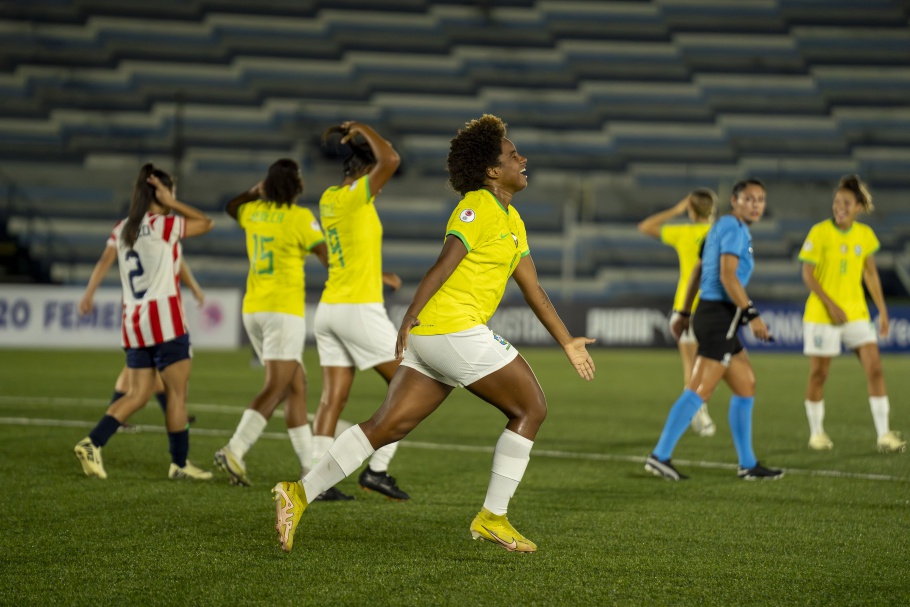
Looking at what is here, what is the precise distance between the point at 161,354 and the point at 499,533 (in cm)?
287

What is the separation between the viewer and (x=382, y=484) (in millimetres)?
6535

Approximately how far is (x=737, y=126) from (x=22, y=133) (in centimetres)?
1950

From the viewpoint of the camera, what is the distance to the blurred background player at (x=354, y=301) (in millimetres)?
6520

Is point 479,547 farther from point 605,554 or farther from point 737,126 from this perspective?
point 737,126

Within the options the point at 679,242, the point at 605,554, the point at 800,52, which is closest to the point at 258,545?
the point at 605,554

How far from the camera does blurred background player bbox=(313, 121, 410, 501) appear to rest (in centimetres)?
652

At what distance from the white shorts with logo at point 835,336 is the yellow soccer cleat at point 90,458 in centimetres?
569

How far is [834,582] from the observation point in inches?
181

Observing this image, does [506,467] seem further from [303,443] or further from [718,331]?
[718,331]

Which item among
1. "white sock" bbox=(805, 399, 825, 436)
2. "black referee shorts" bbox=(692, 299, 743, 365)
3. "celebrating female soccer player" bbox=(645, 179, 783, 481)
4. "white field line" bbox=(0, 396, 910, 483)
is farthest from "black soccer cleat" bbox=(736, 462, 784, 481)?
"white sock" bbox=(805, 399, 825, 436)

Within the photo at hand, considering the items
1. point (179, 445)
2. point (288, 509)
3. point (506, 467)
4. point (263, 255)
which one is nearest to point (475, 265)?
point (506, 467)

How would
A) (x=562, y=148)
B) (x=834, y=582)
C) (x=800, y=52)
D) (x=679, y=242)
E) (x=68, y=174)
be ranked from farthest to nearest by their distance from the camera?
(x=800, y=52), (x=562, y=148), (x=68, y=174), (x=679, y=242), (x=834, y=582)

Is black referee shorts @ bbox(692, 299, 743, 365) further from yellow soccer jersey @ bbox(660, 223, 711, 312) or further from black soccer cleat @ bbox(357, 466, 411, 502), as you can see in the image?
yellow soccer jersey @ bbox(660, 223, 711, 312)

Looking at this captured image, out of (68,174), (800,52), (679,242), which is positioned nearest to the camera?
(679,242)
